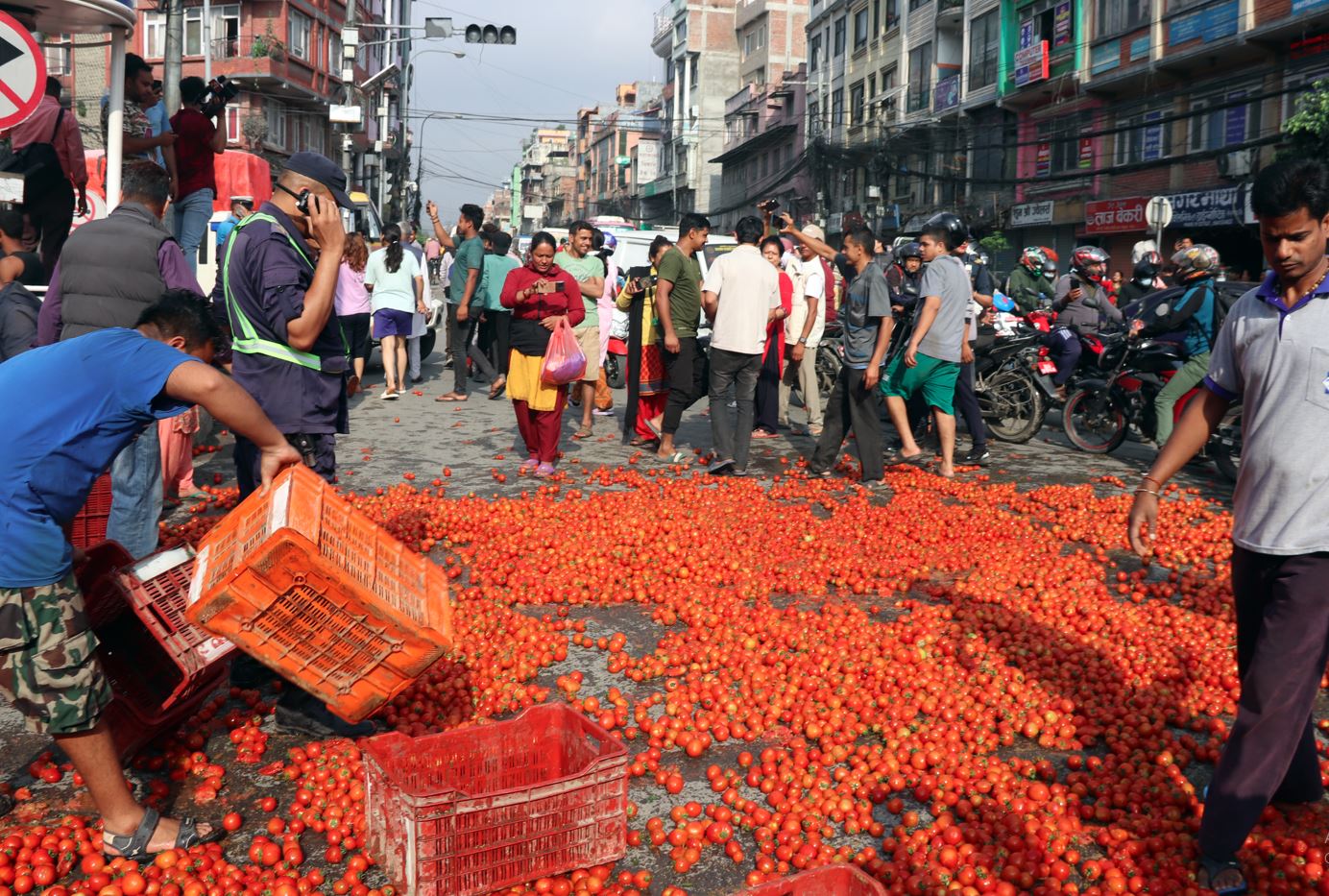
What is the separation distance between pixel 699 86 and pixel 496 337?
215 ft

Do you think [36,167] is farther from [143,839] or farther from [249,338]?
[143,839]

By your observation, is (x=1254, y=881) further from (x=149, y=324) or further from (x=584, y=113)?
(x=584, y=113)

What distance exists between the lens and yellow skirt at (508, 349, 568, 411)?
958cm

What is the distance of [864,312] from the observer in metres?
9.62

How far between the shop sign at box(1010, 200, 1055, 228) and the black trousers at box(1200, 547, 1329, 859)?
3425cm

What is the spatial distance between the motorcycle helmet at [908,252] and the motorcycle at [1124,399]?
2.26 meters

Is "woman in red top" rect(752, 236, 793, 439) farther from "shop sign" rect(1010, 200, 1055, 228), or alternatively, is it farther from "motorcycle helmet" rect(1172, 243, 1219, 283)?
"shop sign" rect(1010, 200, 1055, 228)

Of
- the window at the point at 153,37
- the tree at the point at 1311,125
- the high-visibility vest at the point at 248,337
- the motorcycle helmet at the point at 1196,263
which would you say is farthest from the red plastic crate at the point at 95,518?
the window at the point at 153,37

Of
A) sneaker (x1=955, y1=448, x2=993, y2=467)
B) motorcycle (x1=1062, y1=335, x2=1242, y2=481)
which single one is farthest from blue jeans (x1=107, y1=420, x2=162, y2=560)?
motorcycle (x1=1062, y1=335, x2=1242, y2=481)

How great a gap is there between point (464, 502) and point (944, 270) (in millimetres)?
4506

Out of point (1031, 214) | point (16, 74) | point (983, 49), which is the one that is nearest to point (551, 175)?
point (983, 49)

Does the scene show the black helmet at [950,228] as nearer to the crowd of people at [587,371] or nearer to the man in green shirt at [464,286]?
the crowd of people at [587,371]

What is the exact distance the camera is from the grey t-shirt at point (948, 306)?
9.23m

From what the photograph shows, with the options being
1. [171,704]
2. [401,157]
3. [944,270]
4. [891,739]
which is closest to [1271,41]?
[944,270]
